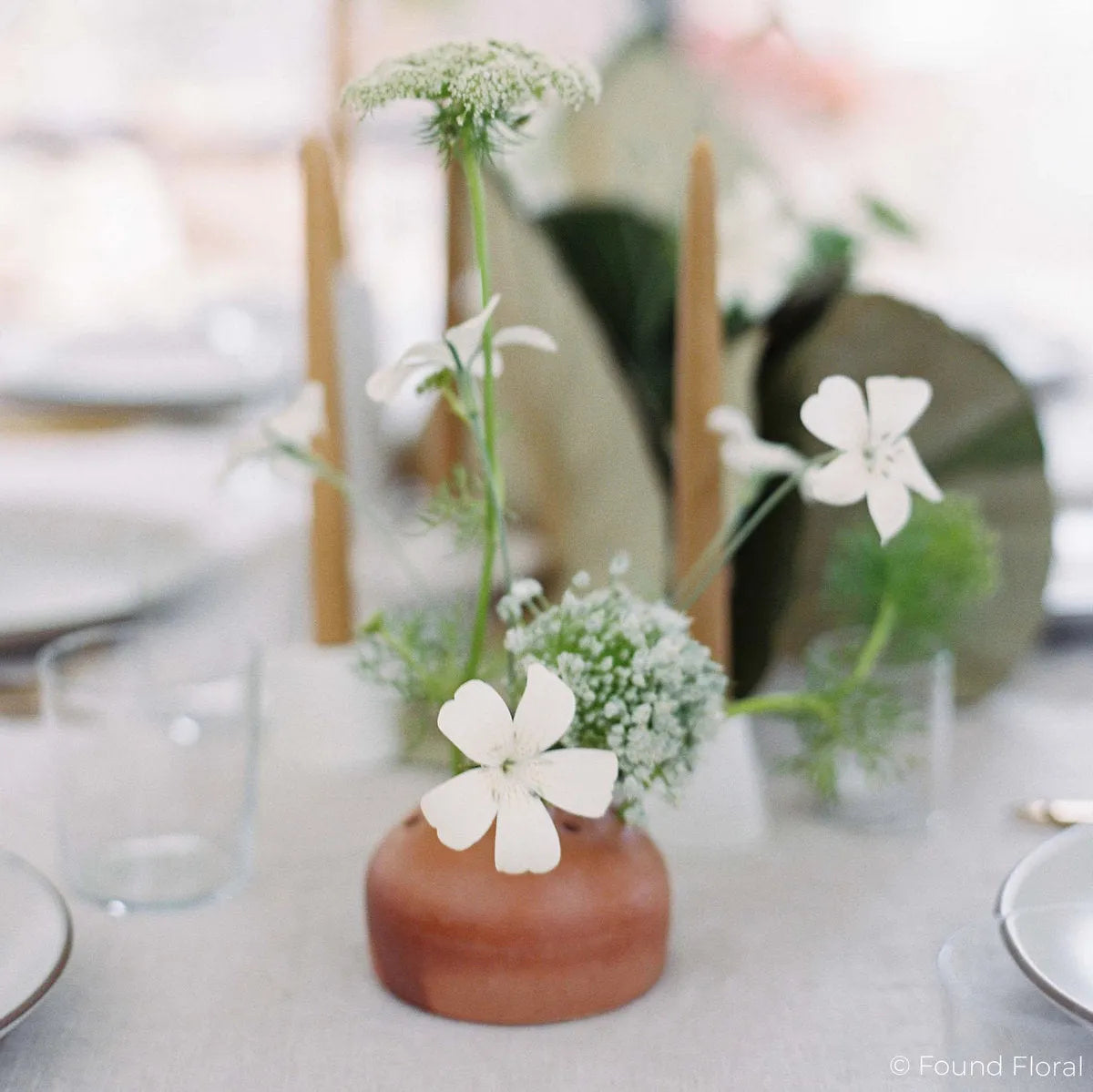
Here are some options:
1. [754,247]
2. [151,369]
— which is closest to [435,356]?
[754,247]

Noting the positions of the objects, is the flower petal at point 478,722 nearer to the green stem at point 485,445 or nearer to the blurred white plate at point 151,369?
the green stem at point 485,445

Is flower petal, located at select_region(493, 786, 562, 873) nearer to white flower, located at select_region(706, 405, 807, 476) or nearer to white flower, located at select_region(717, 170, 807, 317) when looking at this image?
white flower, located at select_region(706, 405, 807, 476)

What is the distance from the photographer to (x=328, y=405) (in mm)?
663

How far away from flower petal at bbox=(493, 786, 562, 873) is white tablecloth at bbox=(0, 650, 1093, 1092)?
8 centimetres

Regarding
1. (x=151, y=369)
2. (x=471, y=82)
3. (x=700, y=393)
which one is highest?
(x=471, y=82)

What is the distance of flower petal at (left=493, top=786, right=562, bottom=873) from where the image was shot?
37 centimetres

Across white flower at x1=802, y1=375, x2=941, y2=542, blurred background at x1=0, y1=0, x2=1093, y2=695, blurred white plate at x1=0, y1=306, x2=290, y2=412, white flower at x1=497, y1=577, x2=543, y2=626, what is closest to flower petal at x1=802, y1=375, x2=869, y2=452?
white flower at x1=802, y1=375, x2=941, y2=542

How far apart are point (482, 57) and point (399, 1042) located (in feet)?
0.98

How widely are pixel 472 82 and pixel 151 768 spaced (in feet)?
1.03

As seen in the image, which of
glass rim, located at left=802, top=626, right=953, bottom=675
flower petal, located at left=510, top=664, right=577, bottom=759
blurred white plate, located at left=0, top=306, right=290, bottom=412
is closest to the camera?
flower petal, located at left=510, top=664, right=577, bottom=759

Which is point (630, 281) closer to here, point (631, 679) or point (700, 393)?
point (700, 393)

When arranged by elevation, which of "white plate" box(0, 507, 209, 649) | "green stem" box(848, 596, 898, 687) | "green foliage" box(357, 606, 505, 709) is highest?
"green foliage" box(357, 606, 505, 709)

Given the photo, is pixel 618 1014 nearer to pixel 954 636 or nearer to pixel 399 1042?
pixel 399 1042

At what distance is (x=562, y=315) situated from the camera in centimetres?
72
